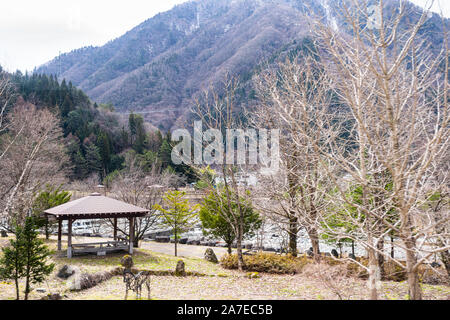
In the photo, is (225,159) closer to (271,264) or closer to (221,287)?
(271,264)

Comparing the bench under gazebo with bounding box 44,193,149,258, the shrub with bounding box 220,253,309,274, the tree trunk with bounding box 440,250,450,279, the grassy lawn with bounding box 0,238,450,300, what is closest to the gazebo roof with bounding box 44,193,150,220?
the bench under gazebo with bounding box 44,193,149,258

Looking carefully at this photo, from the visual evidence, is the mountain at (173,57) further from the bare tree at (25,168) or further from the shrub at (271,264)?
the shrub at (271,264)

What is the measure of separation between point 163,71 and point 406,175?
99.5 metres

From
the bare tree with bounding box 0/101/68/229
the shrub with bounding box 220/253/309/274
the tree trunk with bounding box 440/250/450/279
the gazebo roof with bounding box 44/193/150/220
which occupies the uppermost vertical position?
the bare tree with bounding box 0/101/68/229

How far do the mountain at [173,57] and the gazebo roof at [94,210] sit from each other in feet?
126

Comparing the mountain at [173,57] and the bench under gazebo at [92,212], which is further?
the mountain at [173,57]

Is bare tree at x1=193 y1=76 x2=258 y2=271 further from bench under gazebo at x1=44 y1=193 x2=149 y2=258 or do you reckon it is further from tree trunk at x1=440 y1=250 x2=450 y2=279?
tree trunk at x1=440 y1=250 x2=450 y2=279

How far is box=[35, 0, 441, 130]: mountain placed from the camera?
72.6 metres

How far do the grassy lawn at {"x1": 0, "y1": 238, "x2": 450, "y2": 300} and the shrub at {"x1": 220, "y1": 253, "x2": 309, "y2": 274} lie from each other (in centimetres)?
45

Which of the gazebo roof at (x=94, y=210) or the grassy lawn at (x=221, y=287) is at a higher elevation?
the gazebo roof at (x=94, y=210)

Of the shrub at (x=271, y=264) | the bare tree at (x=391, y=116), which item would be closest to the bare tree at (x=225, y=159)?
the shrub at (x=271, y=264)

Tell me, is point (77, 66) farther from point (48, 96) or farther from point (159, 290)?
point (159, 290)

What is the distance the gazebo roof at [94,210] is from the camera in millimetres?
11914

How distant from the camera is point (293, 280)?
979cm
